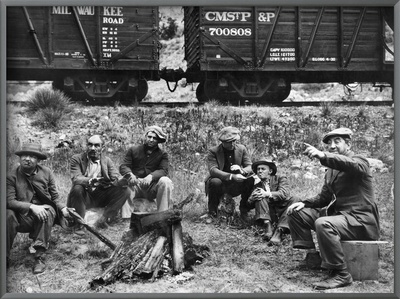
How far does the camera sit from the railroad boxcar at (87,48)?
7.62 m

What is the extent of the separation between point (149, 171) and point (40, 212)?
1.44m

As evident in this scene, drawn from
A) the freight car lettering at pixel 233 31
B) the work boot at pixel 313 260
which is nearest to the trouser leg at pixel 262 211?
the work boot at pixel 313 260

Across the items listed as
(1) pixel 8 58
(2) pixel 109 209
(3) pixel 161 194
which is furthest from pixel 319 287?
(1) pixel 8 58

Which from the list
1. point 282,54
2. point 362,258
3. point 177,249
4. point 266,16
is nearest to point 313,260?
point 362,258

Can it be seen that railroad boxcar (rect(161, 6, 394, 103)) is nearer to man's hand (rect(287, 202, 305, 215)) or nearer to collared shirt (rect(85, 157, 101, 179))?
collared shirt (rect(85, 157, 101, 179))

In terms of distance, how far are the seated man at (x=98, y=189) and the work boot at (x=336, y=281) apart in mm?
2620

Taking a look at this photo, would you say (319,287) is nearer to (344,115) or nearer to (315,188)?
(315,188)

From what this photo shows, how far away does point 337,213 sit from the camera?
6836 millimetres

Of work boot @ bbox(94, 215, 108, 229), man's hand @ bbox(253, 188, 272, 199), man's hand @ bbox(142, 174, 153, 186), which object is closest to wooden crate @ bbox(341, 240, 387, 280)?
man's hand @ bbox(253, 188, 272, 199)

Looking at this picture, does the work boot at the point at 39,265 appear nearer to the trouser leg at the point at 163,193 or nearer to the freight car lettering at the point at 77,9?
the trouser leg at the point at 163,193

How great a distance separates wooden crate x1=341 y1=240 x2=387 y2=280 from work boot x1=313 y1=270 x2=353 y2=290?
0.27 ft

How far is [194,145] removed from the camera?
24.7 ft

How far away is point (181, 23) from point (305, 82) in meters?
2.14

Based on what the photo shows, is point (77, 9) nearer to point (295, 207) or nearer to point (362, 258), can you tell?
point (295, 207)
